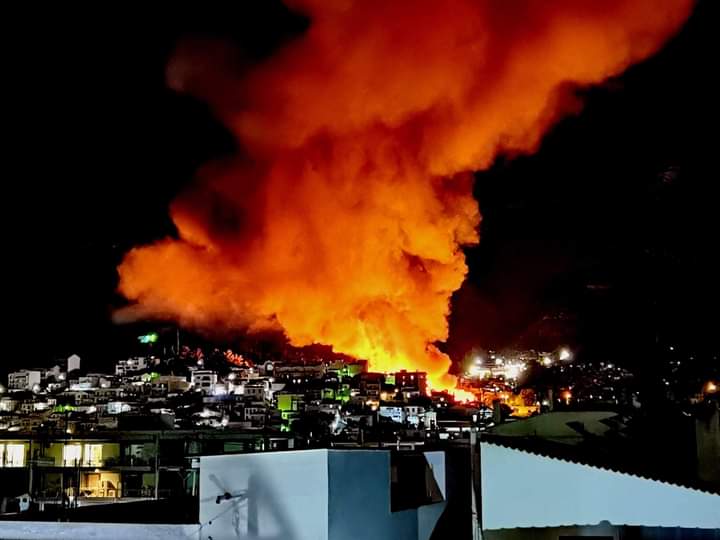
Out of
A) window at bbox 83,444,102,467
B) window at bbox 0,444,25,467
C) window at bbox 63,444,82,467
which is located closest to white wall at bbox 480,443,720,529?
window at bbox 83,444,102,467

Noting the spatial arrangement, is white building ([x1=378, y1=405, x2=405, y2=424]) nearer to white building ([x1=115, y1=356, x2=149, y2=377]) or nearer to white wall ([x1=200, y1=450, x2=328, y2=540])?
white wall ([x1=200, y1=450, x2=328, y2=540])

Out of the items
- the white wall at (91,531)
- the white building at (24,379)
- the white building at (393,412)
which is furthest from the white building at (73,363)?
the white wall at (91,531)

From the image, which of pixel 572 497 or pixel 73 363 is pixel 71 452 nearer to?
pixel 572 497

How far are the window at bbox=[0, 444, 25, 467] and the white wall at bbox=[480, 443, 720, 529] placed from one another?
21547mm

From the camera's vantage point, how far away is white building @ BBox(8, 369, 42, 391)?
2244 inches

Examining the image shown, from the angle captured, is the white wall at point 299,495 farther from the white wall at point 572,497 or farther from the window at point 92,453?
the window at point 92,453

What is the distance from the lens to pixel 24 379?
57594 millimetres

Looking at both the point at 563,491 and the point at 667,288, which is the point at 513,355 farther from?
the point at 563,491

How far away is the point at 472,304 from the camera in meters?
51.2

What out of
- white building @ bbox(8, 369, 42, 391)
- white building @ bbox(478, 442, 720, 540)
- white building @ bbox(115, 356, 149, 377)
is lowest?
white building @ bbox(478, 442, 720, 540)

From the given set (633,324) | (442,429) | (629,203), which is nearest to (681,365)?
(633,324)

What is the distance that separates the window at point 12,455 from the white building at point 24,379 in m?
30.8

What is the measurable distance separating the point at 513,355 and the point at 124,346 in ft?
120

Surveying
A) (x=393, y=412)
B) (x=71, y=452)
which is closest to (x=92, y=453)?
(x=71, y=452)
